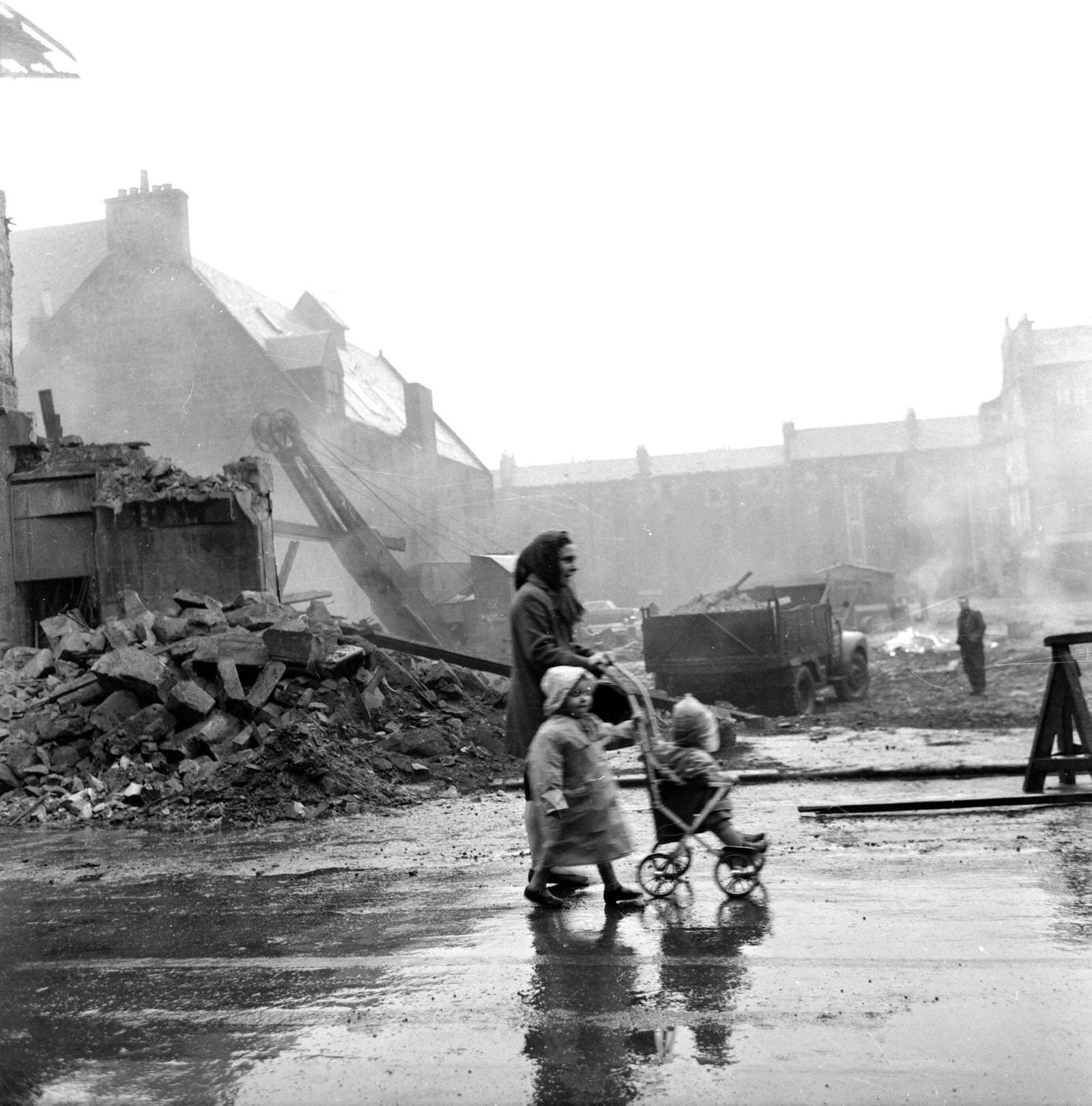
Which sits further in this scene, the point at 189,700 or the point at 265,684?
the point at 265,684

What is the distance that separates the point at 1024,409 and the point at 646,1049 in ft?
191

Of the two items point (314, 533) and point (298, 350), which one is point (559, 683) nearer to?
point (314, 533)

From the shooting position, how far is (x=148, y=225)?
36219 mm

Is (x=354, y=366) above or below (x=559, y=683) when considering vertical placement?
above

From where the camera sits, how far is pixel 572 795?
18.1ft

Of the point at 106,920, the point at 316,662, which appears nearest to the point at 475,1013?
the point at 106,920

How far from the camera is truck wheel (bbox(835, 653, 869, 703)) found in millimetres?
20469

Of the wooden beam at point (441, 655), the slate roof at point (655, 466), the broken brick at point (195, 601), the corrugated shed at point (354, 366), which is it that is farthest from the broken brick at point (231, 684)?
the slate roof at point (655, 466)

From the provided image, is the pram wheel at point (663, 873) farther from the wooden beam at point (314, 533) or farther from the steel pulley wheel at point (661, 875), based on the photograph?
the wooden beam at point (314, 533)

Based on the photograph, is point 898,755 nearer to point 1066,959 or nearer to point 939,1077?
point 1066,959

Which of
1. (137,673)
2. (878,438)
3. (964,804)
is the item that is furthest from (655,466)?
(964,804)

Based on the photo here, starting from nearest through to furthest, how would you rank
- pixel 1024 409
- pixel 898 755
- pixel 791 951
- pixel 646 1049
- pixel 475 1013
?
pixel 646 1049, pixel 475 1013, pixel 791 951, pixel 898 755, pixel 1024 409

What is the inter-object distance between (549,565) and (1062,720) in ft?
15.4

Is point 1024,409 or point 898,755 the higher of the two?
point 1024,409
